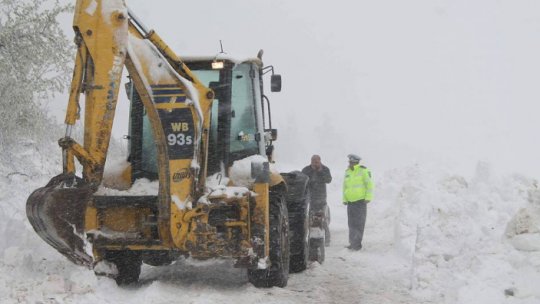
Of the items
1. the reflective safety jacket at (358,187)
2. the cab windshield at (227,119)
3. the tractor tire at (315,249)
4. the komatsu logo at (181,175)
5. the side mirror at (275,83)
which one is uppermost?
the side mirror at (275,83)

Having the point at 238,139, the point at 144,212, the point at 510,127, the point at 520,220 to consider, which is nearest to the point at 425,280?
the point at 520,220

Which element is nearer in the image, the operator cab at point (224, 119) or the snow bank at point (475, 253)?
the snow bank at point (475, 253)

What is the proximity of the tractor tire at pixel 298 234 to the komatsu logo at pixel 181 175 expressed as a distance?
2152 mm

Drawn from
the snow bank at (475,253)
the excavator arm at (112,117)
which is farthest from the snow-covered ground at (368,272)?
the excavator arm at (112,117)

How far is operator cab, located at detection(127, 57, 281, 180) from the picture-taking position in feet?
21.8

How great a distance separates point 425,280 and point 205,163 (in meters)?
2.86

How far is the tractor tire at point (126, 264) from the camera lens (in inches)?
262

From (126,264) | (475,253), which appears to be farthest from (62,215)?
(475,253)

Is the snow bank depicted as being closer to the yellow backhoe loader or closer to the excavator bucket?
the yellow backhoe loader

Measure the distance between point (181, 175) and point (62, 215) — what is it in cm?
122

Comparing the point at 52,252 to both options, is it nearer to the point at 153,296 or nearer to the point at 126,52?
the point at 153,296

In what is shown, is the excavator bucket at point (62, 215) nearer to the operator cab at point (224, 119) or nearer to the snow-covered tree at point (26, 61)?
the operator cab at point (224, 119)

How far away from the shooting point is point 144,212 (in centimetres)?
622

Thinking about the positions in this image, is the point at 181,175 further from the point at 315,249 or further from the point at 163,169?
the point at 315,249
